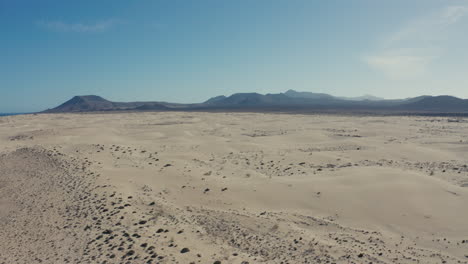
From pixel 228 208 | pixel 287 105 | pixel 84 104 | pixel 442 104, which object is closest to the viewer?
pixel 228 208

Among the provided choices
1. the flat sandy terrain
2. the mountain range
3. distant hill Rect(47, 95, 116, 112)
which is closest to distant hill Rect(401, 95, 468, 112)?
the mountain range

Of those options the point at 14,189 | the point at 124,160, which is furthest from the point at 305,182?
the point at 14,189

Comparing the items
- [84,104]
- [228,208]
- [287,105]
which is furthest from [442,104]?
[84,104]

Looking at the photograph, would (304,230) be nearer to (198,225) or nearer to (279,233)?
(279,233)

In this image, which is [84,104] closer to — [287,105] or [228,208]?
[287,105]

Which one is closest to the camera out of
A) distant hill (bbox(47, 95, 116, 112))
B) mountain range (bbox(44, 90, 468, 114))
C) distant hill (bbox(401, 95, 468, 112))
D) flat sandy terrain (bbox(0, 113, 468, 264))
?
flat sandy terrain (bbox(0, 113, 468, 264))

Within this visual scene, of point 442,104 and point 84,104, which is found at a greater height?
point 84,104

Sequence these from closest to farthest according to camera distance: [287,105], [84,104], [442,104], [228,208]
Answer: [228,208]
[442,104]
[287,105]
[84,104]

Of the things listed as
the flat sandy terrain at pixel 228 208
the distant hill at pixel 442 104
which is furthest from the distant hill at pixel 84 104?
the flat sandy terrain at pixel 228 208

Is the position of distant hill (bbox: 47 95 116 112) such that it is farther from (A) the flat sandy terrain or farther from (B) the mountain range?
(A) the flat sandy terrain
